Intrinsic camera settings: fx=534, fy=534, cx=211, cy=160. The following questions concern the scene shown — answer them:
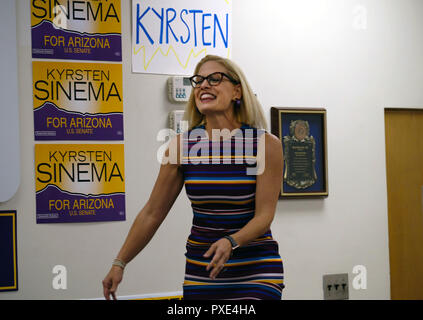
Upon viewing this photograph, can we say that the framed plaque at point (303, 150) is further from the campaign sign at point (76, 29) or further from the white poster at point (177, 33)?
the campaign sign at point (76, 29)

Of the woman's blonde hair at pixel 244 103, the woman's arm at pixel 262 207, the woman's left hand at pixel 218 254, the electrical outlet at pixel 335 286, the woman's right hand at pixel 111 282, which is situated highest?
the woman's blonde hair at pixel 244 103

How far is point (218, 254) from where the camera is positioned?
52.8 inches

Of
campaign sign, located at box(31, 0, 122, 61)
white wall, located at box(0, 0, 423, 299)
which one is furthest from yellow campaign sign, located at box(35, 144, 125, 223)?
campaign sign, located at box(31, 0, 122, 61)

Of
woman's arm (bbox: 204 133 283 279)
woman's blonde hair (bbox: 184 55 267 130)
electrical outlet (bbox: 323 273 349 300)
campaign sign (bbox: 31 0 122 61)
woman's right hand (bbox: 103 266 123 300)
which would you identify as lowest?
electrical outlet (bbox: 323 273 349 300)

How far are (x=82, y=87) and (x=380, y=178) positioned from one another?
5.21 feet

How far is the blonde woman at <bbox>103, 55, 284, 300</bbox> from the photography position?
1488 mm

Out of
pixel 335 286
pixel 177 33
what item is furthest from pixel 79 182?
pixel 335 286

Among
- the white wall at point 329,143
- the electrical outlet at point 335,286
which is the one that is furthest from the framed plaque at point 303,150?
the electrical outlet at point 335,286

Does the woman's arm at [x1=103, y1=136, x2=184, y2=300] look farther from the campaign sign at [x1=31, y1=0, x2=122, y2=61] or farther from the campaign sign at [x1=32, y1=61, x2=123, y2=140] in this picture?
the campaign sign at [x1=31, y1=0, x2=122, y2=61]

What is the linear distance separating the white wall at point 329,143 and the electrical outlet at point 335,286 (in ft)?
0.12

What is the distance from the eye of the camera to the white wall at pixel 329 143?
227 centimetres

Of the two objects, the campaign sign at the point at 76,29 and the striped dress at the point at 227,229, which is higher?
the campaign sign at the point at 76,29

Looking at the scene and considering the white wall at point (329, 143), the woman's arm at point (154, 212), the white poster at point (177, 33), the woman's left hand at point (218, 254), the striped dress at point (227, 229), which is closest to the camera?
the woman's left hand at point (218, 254)

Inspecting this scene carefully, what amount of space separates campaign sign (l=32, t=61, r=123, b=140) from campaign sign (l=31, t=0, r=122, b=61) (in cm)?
5
